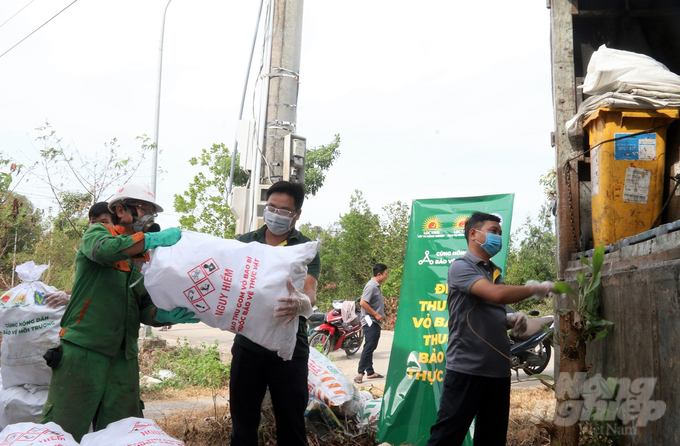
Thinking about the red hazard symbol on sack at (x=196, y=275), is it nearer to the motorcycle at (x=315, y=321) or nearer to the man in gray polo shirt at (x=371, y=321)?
the man in gray polo shirt at (x=371, y=321)

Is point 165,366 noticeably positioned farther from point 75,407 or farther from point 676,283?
point 676,283

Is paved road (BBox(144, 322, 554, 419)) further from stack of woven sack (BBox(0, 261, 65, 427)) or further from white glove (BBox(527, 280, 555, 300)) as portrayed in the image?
white glove (BBox(527, 280, 555, 300))

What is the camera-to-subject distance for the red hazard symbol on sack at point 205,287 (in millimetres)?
2346

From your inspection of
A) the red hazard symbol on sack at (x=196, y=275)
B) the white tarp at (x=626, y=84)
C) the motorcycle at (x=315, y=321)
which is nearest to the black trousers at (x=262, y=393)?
the red hazard symbol on sack at (x=196, y=275)

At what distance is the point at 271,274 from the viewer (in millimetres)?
2389

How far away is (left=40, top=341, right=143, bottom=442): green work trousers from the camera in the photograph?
101 inches

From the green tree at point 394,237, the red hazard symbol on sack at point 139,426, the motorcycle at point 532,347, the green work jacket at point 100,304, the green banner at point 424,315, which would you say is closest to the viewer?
the red hazard symbol on sack at point 139,426

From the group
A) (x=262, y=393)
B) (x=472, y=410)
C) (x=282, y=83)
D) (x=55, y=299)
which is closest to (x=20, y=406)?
(x=55, y=299)

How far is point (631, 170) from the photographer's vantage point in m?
3.55

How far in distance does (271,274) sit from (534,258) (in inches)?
727

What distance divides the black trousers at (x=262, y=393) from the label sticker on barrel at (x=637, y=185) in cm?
235

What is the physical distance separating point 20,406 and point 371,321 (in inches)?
212

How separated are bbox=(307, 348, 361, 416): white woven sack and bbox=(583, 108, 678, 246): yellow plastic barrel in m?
2.05

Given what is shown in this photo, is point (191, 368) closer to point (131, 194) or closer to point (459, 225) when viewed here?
point (459, 225)
